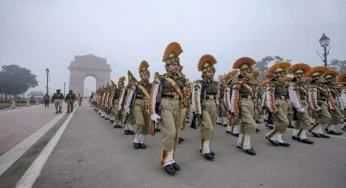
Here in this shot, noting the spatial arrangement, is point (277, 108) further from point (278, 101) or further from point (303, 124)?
point (303, 124)

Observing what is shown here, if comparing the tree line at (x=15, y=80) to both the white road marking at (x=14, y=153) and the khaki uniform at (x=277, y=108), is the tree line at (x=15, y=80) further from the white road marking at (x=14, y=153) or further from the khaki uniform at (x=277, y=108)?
the khaki uniform at (x=277, y=108)

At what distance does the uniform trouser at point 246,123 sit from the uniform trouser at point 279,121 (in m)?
0.84

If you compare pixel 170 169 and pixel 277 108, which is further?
pixel 277 108

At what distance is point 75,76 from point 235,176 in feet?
218

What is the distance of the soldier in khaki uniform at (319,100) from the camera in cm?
656

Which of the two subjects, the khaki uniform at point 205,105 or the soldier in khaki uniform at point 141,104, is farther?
the soldier in khaki uniform at point 141,104

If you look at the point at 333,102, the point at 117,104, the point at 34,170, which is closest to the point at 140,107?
the point at 34,170

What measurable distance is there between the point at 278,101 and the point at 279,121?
0.62m

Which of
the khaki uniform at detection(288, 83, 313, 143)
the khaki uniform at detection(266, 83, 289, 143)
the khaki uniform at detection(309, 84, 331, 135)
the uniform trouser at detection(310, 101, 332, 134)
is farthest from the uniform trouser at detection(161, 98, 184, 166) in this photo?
the uniform trouser at detection(310, 101, 332, 134)

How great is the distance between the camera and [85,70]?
62.0 metres

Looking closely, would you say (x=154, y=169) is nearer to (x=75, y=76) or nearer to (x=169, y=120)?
(x=169, y=120)

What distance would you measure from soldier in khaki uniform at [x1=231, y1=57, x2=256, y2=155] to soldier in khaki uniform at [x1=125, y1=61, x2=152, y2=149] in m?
2.47

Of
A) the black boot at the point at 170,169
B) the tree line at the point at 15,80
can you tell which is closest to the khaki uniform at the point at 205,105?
the black boot at the point at 170,169

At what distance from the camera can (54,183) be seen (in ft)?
9.71
